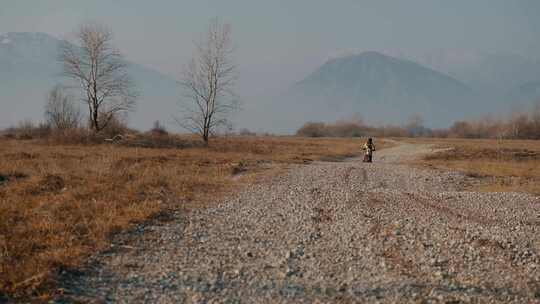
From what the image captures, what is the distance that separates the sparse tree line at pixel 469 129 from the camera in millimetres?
116875

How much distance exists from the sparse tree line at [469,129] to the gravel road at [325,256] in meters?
115

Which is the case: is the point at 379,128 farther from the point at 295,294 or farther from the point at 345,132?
the point at 295,294

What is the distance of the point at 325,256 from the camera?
31.9 feet

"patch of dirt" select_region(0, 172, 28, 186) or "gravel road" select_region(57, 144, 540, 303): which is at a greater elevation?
"patch of dirt" select_region(0, 172, 28, 186)

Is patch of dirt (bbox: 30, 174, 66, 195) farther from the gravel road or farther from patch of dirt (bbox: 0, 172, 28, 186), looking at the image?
the gravel road

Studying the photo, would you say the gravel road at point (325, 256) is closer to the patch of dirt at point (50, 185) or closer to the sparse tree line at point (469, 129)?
the patch of dirt at point (50, 185)

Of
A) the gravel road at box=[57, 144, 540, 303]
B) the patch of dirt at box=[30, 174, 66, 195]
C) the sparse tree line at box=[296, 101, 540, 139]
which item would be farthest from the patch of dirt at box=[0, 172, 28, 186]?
the sparse tree line at box=[296, 101, 540, 139]

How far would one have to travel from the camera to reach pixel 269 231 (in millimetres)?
11898

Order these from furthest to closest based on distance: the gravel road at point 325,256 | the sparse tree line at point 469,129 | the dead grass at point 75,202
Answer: the sparse tree line at point 469,129, the dead grass at point 75,202, the gravel road at point 325,256

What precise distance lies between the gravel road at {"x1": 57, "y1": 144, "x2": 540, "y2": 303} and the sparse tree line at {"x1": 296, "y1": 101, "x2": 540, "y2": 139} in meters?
115

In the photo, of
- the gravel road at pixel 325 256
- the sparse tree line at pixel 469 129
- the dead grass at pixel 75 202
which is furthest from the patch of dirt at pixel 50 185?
the sparse tree line at pixel 469 129

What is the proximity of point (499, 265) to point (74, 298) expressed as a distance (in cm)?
828

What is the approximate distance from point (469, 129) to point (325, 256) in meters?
153

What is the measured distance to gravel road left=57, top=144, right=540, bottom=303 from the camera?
7527 millimetres
